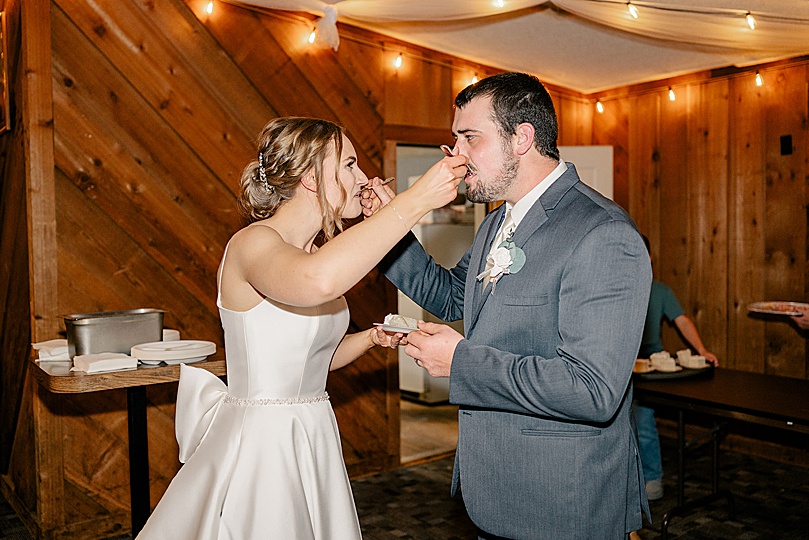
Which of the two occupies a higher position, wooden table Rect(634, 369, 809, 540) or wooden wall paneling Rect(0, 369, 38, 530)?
wooden table Rect(634, 369, 809, 540)

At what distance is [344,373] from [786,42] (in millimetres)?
3363

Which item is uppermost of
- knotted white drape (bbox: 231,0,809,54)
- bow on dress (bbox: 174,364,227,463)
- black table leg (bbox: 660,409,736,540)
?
knotted white drape (bbox: 231,0,809,54)

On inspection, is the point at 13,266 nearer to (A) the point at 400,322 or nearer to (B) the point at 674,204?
(A) the point at 400,322

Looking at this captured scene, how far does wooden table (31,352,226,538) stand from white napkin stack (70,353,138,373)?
0.02 metres

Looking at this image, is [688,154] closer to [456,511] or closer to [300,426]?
[456,511]

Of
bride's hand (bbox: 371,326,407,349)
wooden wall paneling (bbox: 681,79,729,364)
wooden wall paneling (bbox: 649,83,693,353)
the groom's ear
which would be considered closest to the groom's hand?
bride's hand (bbox: 371,326,407,349)

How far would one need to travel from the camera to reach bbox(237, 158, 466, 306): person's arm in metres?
1.65

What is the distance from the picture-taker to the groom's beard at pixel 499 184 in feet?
6.33

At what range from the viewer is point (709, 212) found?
5.32 m

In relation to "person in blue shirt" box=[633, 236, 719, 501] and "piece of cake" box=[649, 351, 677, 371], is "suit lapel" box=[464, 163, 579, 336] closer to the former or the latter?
"piece of cake" box=[649, 351, 677, 371]

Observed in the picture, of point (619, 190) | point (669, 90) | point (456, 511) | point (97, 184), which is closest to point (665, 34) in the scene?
point (669, 90)

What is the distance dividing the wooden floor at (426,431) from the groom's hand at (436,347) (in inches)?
128

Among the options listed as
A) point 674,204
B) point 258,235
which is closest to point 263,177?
point 258,235

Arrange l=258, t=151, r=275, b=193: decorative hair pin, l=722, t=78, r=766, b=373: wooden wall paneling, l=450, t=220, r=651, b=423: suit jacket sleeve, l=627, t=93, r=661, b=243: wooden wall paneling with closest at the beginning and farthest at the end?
1. l=450, t=220, r=651, b=423: suit jacket sleeve
2. l=258, t=151, r=275, b=193: decorative hair pin
3. l=722, t=78, r=766, b=373: wooden wall paneling
4. l=627, t=93, r=661, b=243: wooden wall paneling
